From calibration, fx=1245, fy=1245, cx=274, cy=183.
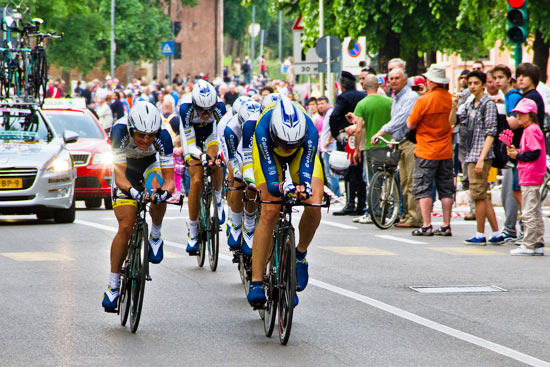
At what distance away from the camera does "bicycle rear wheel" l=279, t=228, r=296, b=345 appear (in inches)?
315

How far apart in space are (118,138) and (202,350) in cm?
195

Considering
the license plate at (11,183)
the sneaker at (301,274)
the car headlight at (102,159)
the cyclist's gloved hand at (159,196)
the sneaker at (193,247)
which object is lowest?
the sneaker at (193,247)

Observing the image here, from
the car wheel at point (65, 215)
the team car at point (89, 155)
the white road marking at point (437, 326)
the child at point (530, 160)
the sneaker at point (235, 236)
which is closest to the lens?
the white road marking at point (437, 326)

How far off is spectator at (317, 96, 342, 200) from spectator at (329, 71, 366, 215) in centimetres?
85

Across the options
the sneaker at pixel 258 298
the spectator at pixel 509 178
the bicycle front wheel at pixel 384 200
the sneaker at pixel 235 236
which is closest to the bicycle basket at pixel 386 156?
the bicycle front wheel at pixel 384 200

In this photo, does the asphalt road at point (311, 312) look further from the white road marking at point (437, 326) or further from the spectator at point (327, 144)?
the spectator at point (327, 144)

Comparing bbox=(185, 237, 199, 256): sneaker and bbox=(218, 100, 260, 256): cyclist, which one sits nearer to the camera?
bbox=(218, 100, 260, 256): cyclist

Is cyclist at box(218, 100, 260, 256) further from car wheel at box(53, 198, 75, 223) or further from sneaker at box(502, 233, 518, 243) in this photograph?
car wheel at box(53, 198, 75, 223)

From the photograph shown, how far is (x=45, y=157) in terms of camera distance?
17.4m

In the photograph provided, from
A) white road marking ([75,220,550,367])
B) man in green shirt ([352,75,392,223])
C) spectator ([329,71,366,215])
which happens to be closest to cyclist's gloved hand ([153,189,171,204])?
white road marking ([75,220,550,367])

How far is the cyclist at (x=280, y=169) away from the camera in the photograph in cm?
850

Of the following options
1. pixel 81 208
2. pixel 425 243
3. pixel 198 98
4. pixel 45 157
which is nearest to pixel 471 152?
pixel 425 243

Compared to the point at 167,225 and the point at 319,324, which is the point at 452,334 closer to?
the point at 319,324

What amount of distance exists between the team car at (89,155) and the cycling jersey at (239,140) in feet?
28.5
